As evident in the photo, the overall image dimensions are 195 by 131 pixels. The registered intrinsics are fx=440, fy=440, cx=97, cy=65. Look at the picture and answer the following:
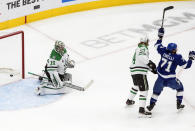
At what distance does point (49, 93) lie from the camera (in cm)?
608

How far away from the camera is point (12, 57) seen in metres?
7.21

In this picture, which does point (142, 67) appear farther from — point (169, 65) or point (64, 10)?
point (64, 10)

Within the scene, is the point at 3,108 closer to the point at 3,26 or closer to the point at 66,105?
the point at 66,105

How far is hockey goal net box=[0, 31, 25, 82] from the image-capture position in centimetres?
655

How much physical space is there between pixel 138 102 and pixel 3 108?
5.90ft

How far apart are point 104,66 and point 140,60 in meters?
1.72

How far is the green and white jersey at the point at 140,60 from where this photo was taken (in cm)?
538

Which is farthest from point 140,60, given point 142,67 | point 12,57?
point 12,57

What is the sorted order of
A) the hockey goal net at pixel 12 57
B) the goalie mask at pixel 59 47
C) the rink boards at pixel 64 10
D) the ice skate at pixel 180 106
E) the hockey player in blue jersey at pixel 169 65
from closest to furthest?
the hockey player in blue jersey at pixel 169 65 → the ice skate at pixel 180 106 → the goalie mask at pixel 59 47 → the hockey goal net at pixel 12 57 → the rink boards at pixel 64 10

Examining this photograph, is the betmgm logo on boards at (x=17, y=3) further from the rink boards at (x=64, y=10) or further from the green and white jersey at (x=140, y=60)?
the green and white jersey at (x=140, y=60)

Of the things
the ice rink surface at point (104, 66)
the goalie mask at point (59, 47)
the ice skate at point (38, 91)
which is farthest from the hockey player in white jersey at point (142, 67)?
the ice skate at point (38, 91)

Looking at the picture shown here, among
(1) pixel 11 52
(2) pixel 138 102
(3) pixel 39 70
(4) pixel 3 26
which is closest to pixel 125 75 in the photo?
(2) pixel 138 102

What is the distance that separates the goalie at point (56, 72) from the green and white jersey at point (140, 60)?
108 centimetres

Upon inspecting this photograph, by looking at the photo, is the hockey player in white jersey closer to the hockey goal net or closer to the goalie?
the goalie
